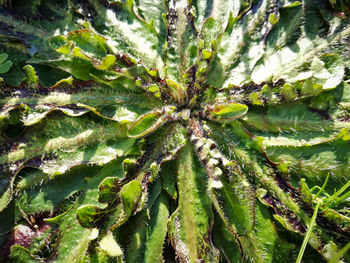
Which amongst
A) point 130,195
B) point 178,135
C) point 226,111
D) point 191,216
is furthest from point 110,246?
point 226,111

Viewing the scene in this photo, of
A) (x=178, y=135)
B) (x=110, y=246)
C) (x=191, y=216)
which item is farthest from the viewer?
(x=178, y=135)

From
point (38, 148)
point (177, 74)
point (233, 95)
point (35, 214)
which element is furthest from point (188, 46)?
point (35, 214)

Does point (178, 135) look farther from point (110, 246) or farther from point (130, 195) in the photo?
point (110, 246)

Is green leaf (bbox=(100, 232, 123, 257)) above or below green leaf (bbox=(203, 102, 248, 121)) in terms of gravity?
below

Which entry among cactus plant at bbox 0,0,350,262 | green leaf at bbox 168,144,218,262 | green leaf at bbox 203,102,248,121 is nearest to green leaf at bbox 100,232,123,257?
cactus plant at bbox 0,0,350,262

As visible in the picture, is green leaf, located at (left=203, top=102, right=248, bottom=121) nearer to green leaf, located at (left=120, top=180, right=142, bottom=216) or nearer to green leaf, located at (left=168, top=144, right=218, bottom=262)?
green leaf, located at (left=168, top=144, right=218, bottom=262)

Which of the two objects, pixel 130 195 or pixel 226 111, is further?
pixel 226 111

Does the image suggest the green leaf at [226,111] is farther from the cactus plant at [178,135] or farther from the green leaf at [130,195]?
the green leaf at [130,195]

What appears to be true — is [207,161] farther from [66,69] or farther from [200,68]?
[66,69]

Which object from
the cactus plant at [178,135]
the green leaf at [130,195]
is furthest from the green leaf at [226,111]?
the green leaf at [130,195]
